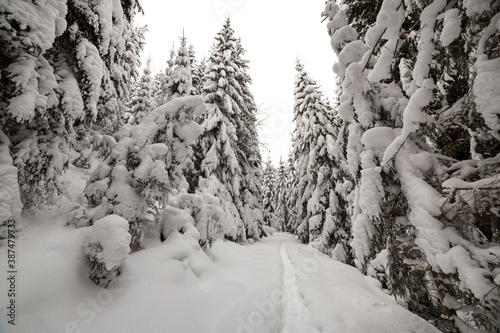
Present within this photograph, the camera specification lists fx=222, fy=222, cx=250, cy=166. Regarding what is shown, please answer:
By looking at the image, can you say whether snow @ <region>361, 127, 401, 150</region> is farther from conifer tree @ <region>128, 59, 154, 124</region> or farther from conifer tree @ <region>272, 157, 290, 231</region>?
conifer tree @ <region>272, 157, 290, 231</region>

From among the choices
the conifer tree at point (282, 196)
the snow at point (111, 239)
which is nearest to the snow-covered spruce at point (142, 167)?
the snow at point (111, 239)

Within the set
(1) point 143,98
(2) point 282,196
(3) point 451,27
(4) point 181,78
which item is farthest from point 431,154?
(2) point 282,196

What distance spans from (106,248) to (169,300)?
1320 mm

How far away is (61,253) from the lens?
3.24 meters

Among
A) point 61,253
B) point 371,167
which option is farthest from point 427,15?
point 61,253

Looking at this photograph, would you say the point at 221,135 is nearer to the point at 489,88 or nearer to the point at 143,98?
the point at 489,88

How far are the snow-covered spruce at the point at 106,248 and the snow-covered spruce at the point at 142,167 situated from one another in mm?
734

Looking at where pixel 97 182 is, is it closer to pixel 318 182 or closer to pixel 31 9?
pixel 31 9

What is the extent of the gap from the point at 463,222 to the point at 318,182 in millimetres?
12939

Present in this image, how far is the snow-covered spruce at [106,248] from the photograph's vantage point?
3.15m

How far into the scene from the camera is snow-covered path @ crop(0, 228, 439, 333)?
2.77m

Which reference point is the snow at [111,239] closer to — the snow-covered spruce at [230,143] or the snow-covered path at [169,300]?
the snow-covered path at [169,300]

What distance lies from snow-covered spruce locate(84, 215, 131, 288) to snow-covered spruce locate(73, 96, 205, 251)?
2.41 feet

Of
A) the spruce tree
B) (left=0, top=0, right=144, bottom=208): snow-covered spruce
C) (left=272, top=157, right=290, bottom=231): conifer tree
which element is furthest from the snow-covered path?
(left=272, top=157, right=290, bottom=231): conifer tree
